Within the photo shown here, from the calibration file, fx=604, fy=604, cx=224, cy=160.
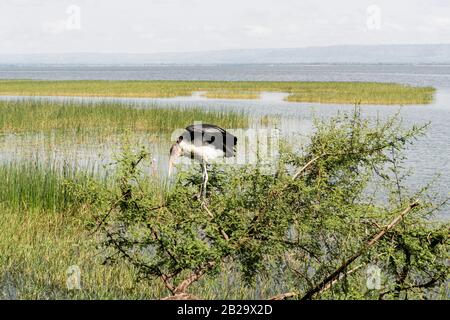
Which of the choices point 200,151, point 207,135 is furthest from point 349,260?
point 207,135

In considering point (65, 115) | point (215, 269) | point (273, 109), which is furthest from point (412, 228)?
point (273, 109)

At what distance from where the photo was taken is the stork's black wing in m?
6.41

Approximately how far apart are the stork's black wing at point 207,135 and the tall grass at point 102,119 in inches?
652

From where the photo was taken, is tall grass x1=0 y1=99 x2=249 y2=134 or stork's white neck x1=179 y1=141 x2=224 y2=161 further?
tall grass x1=0 y1=99 x2=249 y2=134

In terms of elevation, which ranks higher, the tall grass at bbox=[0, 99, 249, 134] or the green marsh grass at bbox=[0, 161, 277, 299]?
the tall grass at bbox=[0, 99, 249, 134]

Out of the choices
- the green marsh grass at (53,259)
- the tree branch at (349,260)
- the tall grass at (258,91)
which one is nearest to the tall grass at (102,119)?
the green marsh grass at (53,259)

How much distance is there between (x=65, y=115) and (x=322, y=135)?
21862 mm

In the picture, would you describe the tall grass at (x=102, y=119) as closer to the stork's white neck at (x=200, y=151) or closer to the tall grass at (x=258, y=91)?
the tall grass at (x=258, y=91)

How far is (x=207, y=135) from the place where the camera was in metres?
6.43

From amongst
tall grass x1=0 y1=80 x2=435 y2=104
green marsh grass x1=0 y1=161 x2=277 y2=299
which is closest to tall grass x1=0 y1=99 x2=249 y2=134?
green marsh grass x1=0 y1=161 x2=277 y2=299

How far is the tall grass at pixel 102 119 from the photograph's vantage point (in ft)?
76.9

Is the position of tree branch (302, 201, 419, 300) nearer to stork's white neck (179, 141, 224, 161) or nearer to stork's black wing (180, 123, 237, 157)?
stork's white neck (179, 141, 224, 161)

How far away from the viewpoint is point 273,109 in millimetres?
33500

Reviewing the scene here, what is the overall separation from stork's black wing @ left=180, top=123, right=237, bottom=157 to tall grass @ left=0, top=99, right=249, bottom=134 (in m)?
16.6
